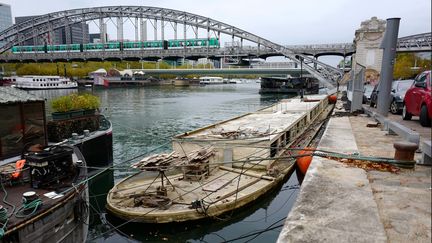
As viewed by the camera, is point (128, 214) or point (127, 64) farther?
point (127, 64)

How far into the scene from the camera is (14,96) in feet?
38.9

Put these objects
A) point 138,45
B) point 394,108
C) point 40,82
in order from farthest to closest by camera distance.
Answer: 1. point 138,45
2. point 40,82
3. point 394,108

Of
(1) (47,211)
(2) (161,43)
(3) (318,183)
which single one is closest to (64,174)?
(1) (47,211)

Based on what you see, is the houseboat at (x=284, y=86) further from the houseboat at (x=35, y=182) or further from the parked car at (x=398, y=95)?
the houseboat at (x=35, y=182)

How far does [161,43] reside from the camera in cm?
10969

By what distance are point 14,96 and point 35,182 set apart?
4304 mm

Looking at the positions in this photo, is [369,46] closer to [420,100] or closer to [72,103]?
[420,100]

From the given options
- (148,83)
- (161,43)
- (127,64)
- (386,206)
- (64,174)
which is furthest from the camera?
(127,64)

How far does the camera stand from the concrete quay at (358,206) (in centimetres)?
391

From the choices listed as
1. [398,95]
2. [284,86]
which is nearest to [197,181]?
[398,95]

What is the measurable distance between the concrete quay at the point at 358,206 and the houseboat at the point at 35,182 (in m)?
6.75

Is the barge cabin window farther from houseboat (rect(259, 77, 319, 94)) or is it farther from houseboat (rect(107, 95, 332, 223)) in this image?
houseboat (rect(259, 77, 319, 94))

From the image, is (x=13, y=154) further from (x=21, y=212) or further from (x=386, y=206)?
(x=386, y=206)

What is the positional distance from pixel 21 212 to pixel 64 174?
2.47 meters
